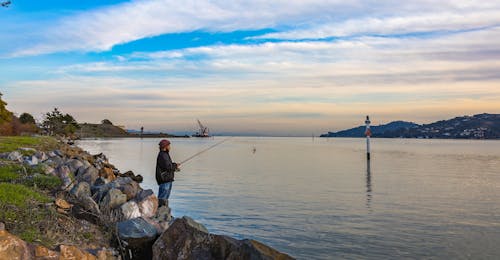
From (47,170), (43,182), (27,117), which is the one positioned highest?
(27,117)

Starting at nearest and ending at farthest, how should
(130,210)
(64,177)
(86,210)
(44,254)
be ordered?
(44,254) < (86,210) < (130,210) < (64,177)

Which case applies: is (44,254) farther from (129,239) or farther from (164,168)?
(164,168)

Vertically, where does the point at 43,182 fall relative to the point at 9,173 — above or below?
below

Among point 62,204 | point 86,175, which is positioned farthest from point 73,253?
point 86,175

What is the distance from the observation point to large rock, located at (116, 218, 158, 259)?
1009 centimetres

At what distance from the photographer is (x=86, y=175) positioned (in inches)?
740

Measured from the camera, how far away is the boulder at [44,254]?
7.52 meters

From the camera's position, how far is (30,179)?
1402 cm

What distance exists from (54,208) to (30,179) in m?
4.14

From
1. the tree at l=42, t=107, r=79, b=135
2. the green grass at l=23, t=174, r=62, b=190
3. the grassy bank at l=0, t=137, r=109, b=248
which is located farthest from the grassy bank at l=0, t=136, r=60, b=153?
the tree at l=42, t=107, r=79, b=135

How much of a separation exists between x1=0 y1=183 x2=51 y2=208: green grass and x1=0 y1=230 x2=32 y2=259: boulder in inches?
113

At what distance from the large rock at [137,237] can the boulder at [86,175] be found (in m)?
8.63

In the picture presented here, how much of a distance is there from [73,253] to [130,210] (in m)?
4.49

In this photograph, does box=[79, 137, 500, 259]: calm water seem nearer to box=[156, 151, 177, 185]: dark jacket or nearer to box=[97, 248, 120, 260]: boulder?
box=[156, 151, 177, 185]: dark jacket
